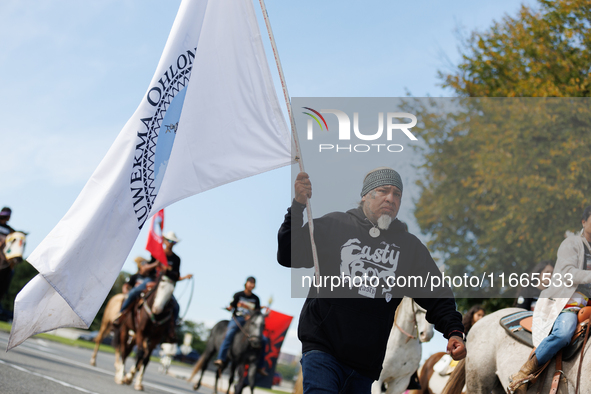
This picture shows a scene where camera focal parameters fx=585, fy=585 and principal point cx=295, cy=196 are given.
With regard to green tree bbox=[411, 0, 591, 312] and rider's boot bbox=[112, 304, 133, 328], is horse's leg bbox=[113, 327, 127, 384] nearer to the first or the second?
rider's boot bbox=[112, 304, 133, 328]

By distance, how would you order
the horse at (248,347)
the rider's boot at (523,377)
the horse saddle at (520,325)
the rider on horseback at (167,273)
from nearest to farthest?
the rider's boot at (523,377) < the horse saddle at (520,325) < the rider on horseback at (167,273) < the horse at (248,347)

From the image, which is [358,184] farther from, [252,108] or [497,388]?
[497,388]

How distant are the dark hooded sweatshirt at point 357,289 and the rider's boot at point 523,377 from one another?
2016mm

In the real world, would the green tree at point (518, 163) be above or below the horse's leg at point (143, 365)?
above

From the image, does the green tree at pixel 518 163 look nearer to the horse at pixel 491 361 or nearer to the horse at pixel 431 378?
the horse at pixel 431 378

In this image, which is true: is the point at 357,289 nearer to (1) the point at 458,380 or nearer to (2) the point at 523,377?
(2) the point at 523,377

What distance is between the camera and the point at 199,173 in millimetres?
4383

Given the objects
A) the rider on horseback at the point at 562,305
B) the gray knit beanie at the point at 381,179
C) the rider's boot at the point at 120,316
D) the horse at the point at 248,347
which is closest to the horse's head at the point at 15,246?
the rider's boot at the point at 120,316

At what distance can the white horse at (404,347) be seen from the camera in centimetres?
768

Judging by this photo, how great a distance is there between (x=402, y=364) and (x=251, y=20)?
5111 millimetres

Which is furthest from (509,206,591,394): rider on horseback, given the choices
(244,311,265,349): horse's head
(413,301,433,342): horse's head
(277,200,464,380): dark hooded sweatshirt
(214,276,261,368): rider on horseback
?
(214,276,261,368): rider on horseback

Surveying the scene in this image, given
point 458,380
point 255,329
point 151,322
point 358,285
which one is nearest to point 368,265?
point 358,285

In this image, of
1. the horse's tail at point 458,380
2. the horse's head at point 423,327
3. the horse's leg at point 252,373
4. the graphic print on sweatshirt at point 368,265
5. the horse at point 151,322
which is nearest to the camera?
the graphic print on sweatshirt at point 368,265

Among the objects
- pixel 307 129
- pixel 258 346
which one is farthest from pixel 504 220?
pixel 307 129
